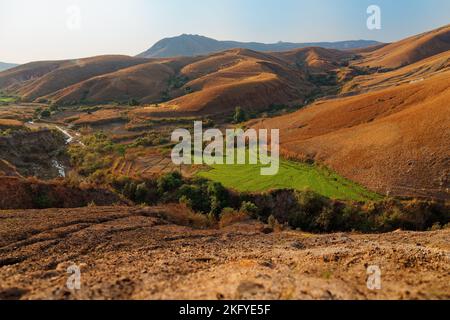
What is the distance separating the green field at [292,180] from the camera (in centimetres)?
3350

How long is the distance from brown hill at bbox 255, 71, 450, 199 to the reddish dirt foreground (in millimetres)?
17873

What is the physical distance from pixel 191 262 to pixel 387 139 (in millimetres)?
36062

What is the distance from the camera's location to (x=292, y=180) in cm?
3653

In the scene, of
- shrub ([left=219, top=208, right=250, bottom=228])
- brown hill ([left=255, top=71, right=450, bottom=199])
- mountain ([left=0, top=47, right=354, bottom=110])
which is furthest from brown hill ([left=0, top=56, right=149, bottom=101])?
shrub ([left=219, top=208, right=250, bottom=228])

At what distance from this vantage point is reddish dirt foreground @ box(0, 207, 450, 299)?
848 centimetres

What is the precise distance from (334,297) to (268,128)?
185 ft

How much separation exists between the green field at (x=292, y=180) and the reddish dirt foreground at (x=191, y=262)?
15626 mm

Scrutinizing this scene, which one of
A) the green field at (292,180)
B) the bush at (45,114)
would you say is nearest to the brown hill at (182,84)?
the bush at (45,114)

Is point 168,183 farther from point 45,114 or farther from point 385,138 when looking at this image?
point 45,114

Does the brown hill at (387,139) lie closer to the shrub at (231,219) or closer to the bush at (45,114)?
the shrub at (231,219)

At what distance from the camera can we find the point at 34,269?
438 inches

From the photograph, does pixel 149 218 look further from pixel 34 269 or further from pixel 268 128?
pixel 268 128

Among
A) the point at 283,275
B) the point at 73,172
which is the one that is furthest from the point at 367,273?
the point at 73,172

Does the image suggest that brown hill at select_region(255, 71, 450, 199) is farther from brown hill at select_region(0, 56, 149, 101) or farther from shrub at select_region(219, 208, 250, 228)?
brown hill at select_region(0, 56, 149, 101)
